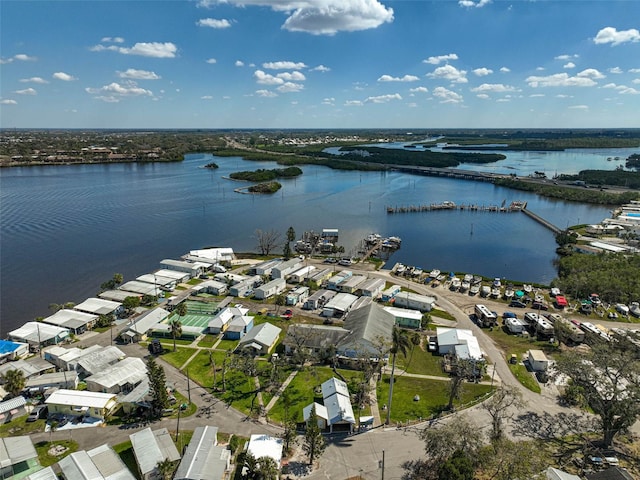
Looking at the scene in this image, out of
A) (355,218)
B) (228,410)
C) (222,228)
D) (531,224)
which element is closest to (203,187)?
(222,228)

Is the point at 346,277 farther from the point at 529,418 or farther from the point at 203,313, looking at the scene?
the point at 529,418

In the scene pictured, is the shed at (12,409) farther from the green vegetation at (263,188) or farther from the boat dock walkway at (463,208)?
the green vegetation at (263,188)

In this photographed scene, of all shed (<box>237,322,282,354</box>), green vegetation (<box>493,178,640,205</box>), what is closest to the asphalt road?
shed (<box>237,322,282,354</box>)

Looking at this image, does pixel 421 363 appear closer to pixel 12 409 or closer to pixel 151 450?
pixel 151 450

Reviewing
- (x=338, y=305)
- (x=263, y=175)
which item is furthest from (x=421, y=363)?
(x=263, y=175)

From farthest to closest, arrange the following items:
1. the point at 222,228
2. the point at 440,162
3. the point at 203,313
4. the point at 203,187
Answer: the point at 440,162 → the point at 203,187 → the point at 222,228 → the point at 203,313
